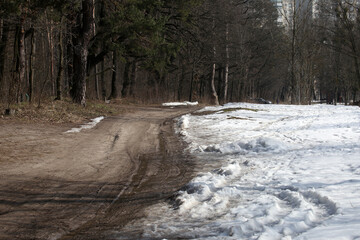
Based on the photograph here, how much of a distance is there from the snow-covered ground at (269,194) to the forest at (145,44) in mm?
9717

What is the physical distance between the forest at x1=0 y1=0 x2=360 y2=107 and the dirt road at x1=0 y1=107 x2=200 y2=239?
5328 millimetres

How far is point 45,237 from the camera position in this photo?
3.86 metres

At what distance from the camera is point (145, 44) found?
67.6ft

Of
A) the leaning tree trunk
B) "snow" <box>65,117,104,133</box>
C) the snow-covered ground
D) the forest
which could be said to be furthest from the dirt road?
the leaning tree trunk

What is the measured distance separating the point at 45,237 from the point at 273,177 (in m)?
3.65

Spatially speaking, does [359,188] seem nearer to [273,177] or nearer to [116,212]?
[273,177]

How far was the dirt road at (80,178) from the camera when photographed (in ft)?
14.1

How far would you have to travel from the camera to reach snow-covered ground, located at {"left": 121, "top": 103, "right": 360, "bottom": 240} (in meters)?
3.71

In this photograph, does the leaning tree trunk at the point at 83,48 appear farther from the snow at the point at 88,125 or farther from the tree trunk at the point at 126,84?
the tree trunk at the point at 126,84

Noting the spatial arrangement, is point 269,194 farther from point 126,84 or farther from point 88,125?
point 126,84

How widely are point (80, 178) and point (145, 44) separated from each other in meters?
15.2

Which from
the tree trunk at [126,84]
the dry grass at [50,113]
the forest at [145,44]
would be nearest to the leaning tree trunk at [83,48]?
the forest at [145,44]

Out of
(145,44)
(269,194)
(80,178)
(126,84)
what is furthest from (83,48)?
(269,194)

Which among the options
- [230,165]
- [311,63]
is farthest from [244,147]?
[311,63]
